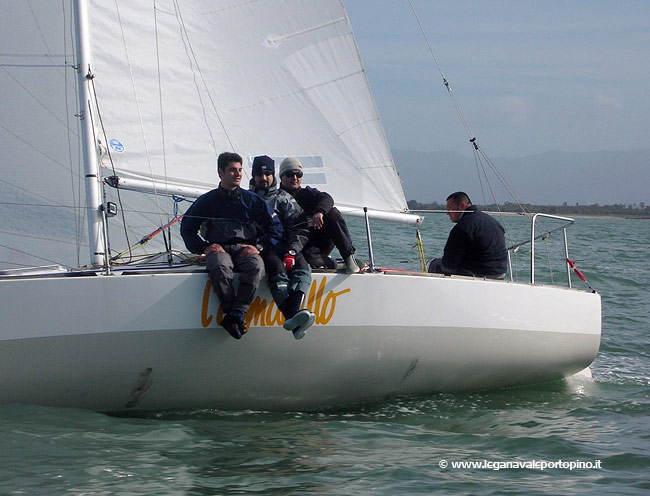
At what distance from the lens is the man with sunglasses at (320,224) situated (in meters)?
4.78

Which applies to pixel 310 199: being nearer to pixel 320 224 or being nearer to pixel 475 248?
pixel 320 224

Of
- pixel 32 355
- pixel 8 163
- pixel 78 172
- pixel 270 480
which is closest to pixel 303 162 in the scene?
pixel 78 172

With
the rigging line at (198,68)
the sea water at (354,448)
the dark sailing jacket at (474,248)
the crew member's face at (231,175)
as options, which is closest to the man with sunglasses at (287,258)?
the crew member's face at (231,175)

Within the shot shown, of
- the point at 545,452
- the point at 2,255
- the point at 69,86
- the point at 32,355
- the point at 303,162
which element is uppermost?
the point at 69,86

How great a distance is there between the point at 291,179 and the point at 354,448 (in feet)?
5.57

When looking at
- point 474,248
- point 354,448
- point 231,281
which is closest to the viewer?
point 354,448

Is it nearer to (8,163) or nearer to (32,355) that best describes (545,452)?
(32,355)

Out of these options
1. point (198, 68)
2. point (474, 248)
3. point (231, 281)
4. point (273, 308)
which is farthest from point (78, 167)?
point (474, 248)

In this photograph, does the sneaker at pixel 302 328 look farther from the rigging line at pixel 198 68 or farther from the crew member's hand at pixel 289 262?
the rigging line at pixel 198 68

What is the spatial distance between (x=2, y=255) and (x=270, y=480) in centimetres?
287

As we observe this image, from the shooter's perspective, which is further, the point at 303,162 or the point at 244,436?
the point at 303,162

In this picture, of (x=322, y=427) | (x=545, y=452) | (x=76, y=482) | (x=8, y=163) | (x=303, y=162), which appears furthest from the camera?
(x=303, y=162)

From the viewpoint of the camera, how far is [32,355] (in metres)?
4.29

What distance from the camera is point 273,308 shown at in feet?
15.1
